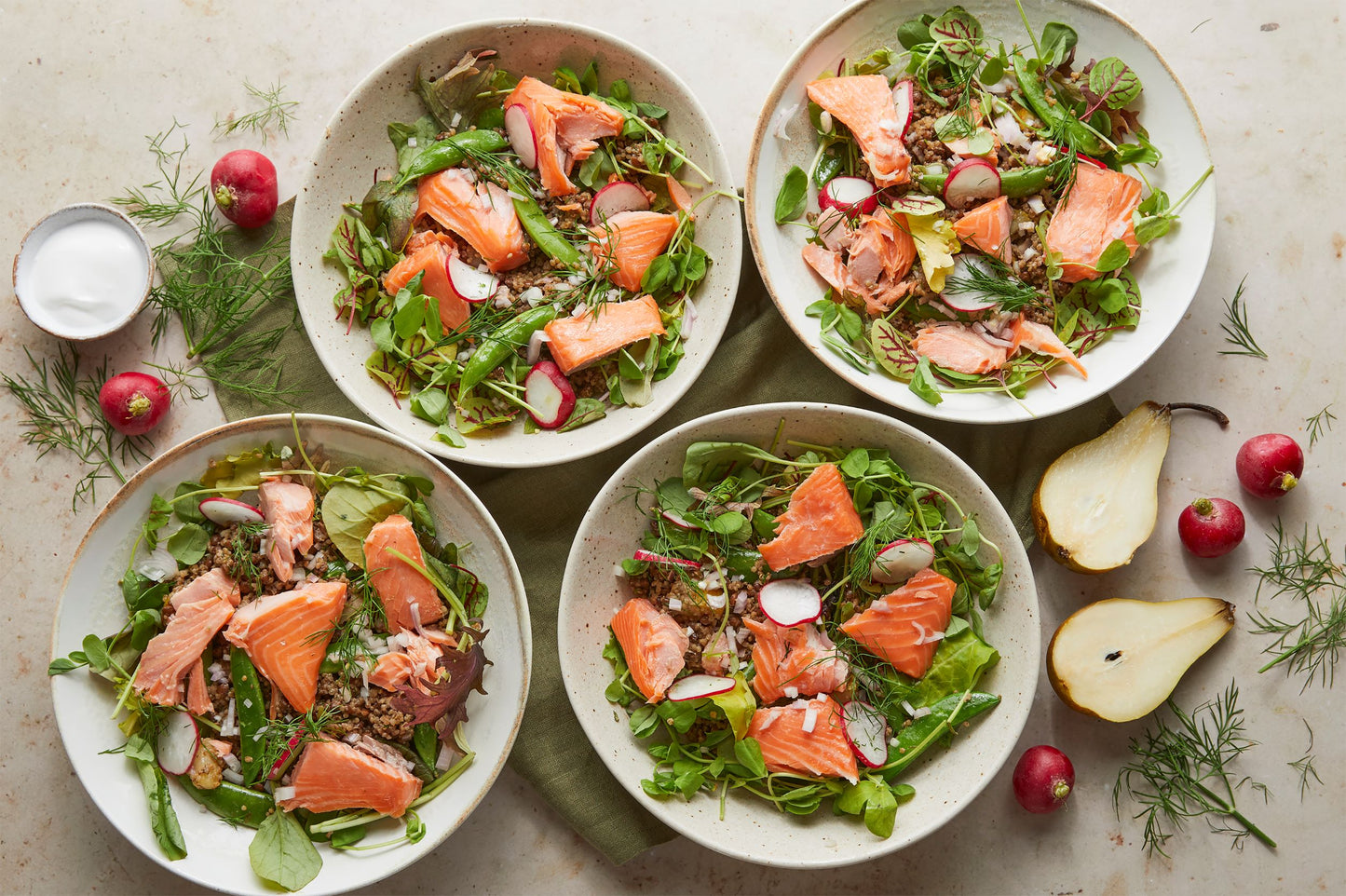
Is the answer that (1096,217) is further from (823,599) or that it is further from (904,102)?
(823,599)

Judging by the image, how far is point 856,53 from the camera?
2.82 meters

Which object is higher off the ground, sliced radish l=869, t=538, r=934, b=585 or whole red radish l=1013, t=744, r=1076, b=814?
sliced radish l=869, t=538, r=934, b=585

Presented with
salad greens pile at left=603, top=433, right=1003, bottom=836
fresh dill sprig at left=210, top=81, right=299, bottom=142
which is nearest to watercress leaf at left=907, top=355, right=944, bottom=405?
salad greens pile at left=603, top=433, right=1003, bottom=836

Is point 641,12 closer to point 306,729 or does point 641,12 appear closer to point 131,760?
point 306,729

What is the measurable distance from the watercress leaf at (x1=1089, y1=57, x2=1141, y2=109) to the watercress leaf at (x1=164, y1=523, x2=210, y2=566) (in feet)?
9.86

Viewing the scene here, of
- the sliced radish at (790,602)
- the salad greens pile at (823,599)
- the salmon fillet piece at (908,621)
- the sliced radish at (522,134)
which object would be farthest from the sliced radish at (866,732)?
the sliced radish at (522,134)

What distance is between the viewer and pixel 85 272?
2.85m

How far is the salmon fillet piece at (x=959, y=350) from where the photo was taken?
2.70 metres

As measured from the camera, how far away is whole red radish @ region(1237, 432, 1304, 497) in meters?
2.91

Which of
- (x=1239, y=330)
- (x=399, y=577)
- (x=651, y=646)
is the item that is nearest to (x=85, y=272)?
(x=399, y=577)

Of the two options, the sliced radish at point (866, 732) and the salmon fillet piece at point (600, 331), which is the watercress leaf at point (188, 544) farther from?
the sliced radish at point (866, 732)

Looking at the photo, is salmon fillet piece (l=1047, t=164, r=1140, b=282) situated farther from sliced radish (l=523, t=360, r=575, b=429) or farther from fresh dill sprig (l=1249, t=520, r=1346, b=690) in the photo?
sliced radish (l=523, t=360, r=575, b=429)

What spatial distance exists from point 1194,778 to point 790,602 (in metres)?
1.58

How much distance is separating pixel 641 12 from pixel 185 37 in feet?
5.06
